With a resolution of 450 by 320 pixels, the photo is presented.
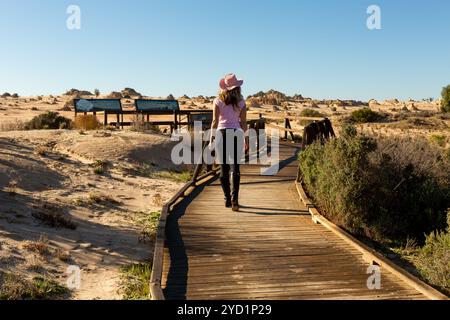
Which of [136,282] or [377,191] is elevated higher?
[377,191]

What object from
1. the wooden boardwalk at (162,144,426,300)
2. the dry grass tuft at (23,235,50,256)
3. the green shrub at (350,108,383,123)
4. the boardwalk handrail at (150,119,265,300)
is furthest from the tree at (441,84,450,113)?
the dry grass tuft at (23,235,50,256)

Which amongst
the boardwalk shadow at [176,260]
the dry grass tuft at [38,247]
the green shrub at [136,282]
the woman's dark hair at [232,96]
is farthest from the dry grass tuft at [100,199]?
the woman's dark hair at [232,96]

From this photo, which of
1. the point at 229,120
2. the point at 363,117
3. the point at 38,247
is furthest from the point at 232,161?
the point at 363,117

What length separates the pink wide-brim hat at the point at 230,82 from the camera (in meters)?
7.20

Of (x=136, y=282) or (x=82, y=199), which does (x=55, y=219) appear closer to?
(x=82, y=199)

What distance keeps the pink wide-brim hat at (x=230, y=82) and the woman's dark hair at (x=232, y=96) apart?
59mm

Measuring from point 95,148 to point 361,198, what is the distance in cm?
1024

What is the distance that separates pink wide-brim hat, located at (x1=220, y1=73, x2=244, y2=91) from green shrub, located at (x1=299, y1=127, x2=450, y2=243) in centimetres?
226

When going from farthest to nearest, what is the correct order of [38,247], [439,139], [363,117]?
[363,117], [439,139], [38,247]

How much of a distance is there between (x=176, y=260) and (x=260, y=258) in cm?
97

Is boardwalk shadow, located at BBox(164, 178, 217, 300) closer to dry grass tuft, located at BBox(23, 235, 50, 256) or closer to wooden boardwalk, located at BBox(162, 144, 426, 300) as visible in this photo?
wooden boardwalk, located at BBox(162, 144, 426, 300)

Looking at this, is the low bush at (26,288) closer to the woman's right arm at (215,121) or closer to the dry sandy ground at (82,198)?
the dry sandy ground at (82,198)

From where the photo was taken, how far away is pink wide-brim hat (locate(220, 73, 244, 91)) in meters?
7.20

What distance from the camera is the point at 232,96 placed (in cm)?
728
